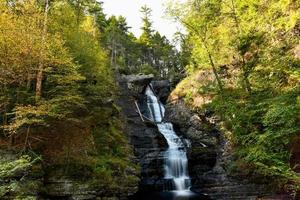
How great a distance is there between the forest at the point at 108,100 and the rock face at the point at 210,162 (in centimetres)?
66

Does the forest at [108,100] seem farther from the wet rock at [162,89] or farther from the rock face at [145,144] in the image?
the wet rock at [162,89]

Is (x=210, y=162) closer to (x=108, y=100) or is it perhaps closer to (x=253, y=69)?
(x=253, y=69)

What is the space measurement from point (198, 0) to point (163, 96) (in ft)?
58.1

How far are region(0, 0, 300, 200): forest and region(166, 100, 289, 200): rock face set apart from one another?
662 mm

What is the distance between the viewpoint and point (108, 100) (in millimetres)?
20594

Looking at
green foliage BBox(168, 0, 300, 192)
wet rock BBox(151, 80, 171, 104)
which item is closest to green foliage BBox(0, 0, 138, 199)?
green foliage BBox(168, 0, 300, 192)

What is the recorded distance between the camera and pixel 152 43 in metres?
57.8

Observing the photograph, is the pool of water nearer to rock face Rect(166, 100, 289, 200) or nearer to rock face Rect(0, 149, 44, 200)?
rock face Rect(166, 100, 289, 200)

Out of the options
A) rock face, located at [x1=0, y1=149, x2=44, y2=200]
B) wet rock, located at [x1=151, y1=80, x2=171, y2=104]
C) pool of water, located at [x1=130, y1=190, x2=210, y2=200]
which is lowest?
pool of water, located at [x1=130, y1=190, x2=210, y2=200]

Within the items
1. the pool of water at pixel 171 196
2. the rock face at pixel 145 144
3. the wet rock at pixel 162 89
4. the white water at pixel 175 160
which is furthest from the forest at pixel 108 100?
the wet rock at pixel 162 89

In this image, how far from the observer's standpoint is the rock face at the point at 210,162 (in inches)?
703

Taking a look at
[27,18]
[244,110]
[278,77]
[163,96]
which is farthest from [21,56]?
[163,96]

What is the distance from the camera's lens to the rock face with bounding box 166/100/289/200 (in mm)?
17859

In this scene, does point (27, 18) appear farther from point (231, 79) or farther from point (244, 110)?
point (231, 79)
